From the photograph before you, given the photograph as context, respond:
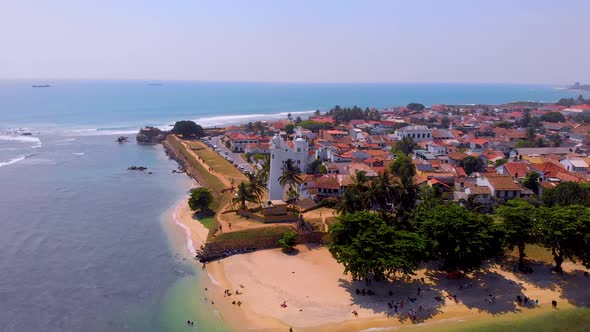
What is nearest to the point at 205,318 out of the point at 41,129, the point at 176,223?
the point at 176,223

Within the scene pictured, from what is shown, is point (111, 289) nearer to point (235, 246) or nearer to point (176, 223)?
point (235, 246)

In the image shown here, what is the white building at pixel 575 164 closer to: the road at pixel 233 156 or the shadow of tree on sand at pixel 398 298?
the shadow of tree on sand at pixel 398 298

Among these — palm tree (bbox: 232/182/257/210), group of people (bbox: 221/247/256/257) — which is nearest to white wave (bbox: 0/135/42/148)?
palm tree (bbox: 232/182/257/210)

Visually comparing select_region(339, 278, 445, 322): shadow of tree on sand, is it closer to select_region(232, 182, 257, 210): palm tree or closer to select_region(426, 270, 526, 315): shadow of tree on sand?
select_region(426, 270, 526, 315): shadow of tree on sand

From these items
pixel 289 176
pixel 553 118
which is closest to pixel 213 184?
pixel 289 176

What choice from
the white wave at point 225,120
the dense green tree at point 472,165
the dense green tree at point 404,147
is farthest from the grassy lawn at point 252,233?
the white wave at point 225,120

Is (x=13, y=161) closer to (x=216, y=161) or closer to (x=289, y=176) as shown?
(x=216, y=161)
